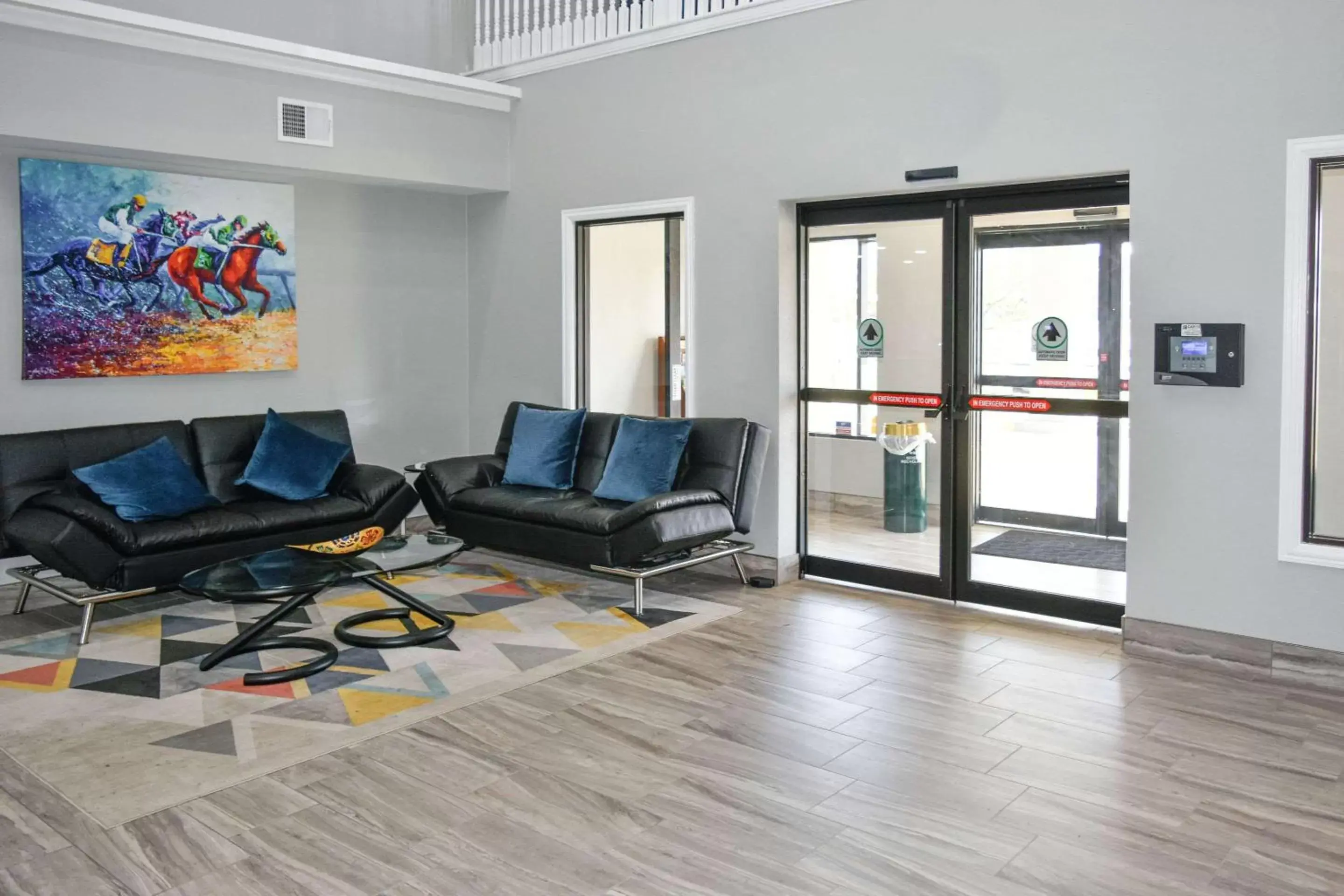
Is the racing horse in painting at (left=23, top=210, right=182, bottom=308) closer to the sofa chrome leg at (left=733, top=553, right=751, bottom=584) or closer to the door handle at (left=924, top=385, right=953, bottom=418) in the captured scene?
the sofa chrome leg at (left=733, top=553, right=751, bottom=584)

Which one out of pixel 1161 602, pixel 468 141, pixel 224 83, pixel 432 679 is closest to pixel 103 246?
pixel 224 83

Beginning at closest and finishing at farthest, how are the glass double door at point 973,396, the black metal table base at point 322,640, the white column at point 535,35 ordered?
the black metal table base at point 322,640 → the glass double door at point 973,396 → the white column at point 535,35

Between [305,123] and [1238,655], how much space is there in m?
5.73

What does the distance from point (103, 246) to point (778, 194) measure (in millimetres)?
3801

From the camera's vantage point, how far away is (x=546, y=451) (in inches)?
272

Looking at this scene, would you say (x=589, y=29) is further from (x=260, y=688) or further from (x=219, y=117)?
(x=260, y=688)

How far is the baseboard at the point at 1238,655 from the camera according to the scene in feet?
15.4

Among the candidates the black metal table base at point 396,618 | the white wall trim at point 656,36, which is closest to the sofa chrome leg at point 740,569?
the black metal table base at point 396,618

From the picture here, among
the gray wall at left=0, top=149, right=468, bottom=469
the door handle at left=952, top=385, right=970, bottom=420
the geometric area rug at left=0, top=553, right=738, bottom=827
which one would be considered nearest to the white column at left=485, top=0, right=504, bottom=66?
the gray wall at left=0, top=149, right=468, bottom=469

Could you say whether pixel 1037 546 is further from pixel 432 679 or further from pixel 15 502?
pixel 15 502

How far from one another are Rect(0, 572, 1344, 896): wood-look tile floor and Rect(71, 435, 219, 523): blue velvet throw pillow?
7.16ft

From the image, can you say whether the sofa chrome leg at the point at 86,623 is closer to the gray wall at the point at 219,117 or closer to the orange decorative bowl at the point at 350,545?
the orange decorative bowl at the point at 350,545

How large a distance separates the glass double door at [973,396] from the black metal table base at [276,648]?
2.91 metres

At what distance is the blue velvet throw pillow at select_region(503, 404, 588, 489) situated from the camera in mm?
6875
